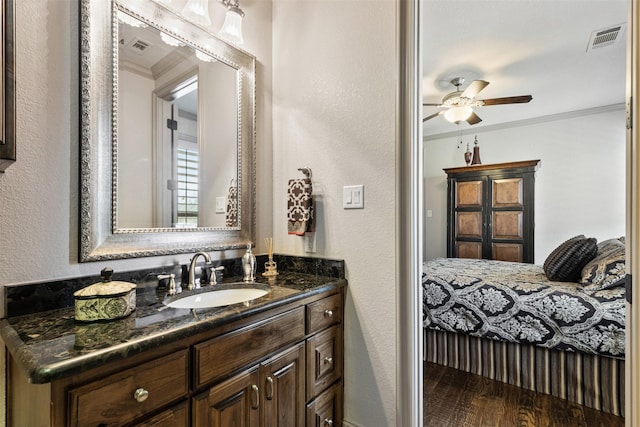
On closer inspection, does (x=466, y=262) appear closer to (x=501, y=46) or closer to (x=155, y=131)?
(x=501, y=46)

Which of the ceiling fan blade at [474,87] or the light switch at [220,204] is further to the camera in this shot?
the ceiling fan blade at [474,87]

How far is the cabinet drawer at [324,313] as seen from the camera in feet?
4.35

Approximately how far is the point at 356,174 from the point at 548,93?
3.51m

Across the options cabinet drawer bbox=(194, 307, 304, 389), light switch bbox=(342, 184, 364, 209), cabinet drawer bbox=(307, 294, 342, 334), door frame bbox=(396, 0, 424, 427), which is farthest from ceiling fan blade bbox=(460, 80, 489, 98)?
cabinet drawer bbox=(194, 307, 304, 389)

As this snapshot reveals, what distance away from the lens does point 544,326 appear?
1992mm

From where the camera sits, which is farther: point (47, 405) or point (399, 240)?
point (399, 240)

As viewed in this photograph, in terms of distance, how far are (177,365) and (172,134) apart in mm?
1015

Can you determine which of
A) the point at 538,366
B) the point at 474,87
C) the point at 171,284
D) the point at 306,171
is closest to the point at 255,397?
the point at 171,284

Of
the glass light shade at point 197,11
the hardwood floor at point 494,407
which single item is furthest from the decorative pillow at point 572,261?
the glass light shade at point 197,11

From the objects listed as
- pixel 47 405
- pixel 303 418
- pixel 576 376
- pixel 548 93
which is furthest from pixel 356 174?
pixel 548 93

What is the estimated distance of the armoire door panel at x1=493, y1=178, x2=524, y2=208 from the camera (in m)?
4.16

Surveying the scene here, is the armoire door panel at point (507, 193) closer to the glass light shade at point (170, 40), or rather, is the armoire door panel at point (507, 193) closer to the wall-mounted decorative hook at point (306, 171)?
the wall-mounted decorative hook at point (306, 171)

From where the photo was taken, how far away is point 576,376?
1.95m

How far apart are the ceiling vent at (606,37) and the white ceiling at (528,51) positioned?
0.04 m
